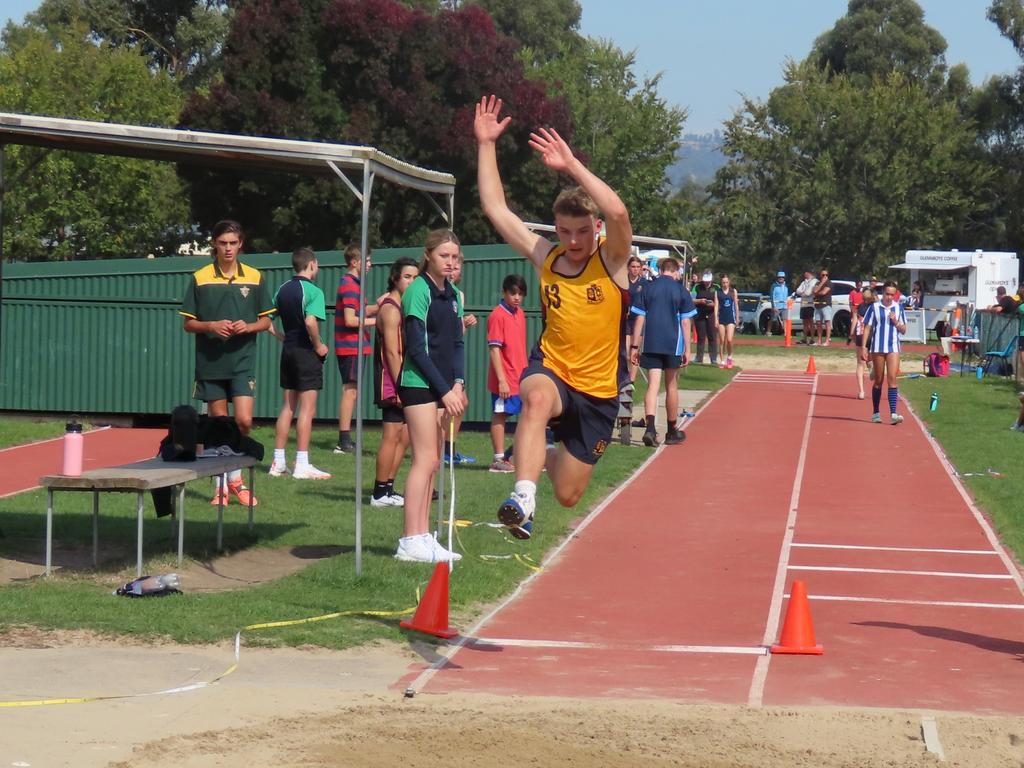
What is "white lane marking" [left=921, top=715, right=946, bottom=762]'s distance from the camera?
5959 millimetres

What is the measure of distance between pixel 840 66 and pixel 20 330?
71.9 m

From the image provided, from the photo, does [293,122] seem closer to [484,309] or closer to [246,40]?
[246,40]

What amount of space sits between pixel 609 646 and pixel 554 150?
110 inches

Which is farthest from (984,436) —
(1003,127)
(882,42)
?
(882,42)

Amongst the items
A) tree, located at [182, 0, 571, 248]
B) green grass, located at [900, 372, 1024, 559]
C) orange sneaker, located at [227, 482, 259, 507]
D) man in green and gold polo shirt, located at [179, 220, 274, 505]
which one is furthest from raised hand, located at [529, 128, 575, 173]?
tree, located at [182, 0, 571, 248]

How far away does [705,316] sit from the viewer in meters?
29.7

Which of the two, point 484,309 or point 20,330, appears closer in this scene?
point 484,309

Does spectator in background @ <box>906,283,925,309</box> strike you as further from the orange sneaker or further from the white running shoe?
the white running shoe

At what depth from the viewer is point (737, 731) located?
20.5ft

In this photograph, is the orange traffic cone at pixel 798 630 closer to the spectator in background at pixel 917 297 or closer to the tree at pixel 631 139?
the spectator in background at pixel 917 297

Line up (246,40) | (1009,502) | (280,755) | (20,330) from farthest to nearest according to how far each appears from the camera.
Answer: (246,40) < (20,330) < (1009,502) < (280,755)

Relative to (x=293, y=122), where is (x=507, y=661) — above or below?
below

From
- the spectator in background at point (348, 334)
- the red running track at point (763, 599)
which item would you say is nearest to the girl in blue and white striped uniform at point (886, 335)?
the red running track at point (763, 599)

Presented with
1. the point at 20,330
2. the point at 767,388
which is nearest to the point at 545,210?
the point at 767,388
